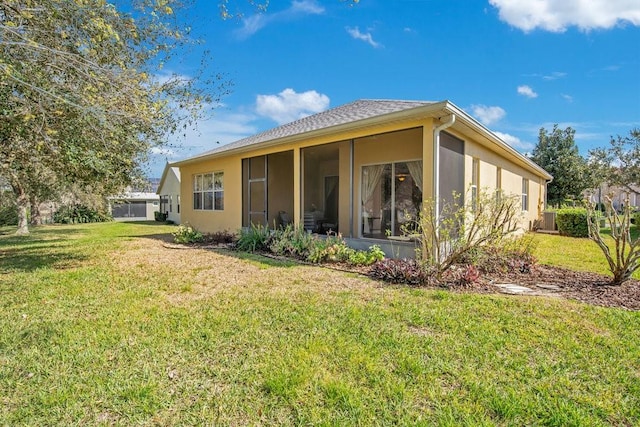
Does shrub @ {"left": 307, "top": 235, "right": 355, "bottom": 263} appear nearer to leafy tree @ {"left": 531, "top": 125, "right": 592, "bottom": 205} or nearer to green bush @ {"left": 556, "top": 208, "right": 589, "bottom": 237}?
green bush @ {"left": 556, "top": 208, "right": 589, "bottom": 237}

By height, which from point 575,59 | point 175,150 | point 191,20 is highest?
point 575,59

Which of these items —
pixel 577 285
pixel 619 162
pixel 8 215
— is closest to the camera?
pixel 577 285

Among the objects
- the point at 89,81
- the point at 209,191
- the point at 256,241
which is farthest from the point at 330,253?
the point at 209,191

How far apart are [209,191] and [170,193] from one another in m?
16.6

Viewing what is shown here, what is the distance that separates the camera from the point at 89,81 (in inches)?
199

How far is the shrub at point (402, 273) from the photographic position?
18.6 feet

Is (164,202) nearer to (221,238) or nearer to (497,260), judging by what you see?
(221,238)

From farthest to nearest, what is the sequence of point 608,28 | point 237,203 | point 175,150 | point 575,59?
point 575,59, point 237,203, point 608,28, point 175,150

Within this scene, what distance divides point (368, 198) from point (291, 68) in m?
5.74

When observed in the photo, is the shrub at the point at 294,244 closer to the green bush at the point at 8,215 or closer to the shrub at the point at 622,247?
the shrub at the point at 622,247

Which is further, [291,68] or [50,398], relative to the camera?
[291,68]

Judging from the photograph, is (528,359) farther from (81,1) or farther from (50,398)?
(81,1)

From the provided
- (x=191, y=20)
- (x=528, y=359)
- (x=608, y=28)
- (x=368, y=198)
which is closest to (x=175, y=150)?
(x=191, y=20)

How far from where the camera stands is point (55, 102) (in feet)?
15.7
